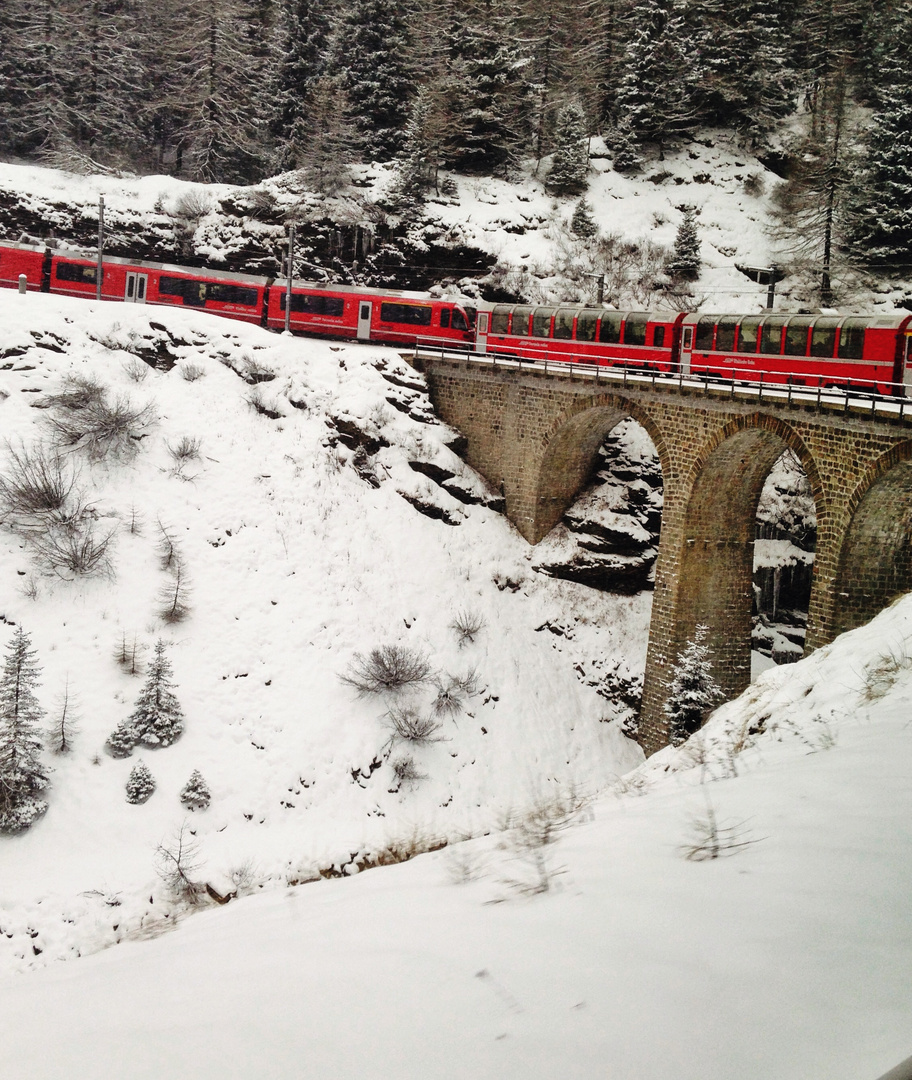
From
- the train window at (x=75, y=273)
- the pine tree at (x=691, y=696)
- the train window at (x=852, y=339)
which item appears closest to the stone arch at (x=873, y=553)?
the pine tree at (x=691, y=696)

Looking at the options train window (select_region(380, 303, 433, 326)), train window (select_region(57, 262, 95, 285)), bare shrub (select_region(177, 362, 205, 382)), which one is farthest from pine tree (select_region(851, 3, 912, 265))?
train window (select_region(57, 262, 95, 285))

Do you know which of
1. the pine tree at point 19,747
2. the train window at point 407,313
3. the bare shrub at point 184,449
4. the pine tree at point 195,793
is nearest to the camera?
the pine tree at point 19,747

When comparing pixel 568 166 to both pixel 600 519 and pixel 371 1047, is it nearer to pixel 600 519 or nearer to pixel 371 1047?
pixel 600 519

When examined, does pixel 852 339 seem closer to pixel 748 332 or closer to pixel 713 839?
pixel 748 332

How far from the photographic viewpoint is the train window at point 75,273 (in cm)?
2770

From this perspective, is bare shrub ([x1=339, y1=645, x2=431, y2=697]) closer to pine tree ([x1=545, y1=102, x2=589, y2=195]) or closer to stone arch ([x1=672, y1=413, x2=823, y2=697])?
stone arch ([x1=672, y1=413, x2=823, y2=697])

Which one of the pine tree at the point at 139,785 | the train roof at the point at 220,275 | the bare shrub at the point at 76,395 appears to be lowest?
the pine tree at the point at 139,785

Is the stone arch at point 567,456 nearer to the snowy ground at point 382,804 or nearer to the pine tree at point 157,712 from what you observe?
the snowy ground at point 382,804

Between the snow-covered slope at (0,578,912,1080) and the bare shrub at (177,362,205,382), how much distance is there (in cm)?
2109

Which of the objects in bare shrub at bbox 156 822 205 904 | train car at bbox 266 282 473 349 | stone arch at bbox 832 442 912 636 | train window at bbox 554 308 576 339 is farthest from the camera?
train car at bbox 266 282 473 349

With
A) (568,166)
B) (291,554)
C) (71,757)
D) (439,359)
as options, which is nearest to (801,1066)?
(71,757)

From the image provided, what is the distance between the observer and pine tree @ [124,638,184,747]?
1450 centimetres

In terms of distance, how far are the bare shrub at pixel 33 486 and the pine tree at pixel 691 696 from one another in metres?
15.0

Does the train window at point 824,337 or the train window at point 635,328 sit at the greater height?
the train window at point 635,328
